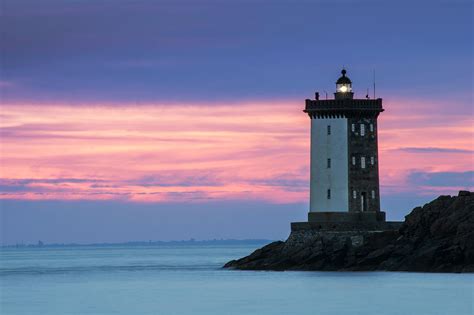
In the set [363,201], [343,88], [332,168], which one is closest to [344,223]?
[363,201]

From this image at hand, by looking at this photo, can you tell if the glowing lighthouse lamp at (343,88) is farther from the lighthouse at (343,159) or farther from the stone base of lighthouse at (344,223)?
the stone base of lighthouse at (344,223)

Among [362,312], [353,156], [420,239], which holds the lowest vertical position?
[362,312]

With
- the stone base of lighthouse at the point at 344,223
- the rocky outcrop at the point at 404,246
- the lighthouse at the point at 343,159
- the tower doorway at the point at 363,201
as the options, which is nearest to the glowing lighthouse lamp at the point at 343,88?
the lighthouse at the point at 343,159

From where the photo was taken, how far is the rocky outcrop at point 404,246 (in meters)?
63.5

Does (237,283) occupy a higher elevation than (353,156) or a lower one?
lower

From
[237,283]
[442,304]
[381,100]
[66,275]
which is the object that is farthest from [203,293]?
[66,275]

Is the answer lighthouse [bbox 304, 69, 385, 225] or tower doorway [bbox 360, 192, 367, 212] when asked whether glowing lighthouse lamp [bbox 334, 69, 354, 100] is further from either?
tower doorway [bbox 360, 192, 367, 212]

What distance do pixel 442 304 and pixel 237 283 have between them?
49.1 feet

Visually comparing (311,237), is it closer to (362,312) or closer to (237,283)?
(237,283)

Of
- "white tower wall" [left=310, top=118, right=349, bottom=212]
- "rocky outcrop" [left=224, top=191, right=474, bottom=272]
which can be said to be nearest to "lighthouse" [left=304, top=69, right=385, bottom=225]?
"white tower wall" [left=310, top=118, right=349, bottom=212]

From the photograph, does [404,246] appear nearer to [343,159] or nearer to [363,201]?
[363,201]

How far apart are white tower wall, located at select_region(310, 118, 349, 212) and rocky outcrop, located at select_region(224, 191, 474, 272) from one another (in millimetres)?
2282

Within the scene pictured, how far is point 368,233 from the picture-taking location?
69.8m

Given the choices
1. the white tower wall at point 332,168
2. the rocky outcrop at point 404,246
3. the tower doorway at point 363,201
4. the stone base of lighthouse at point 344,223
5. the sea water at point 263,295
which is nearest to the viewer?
the sea water at point 263,295
